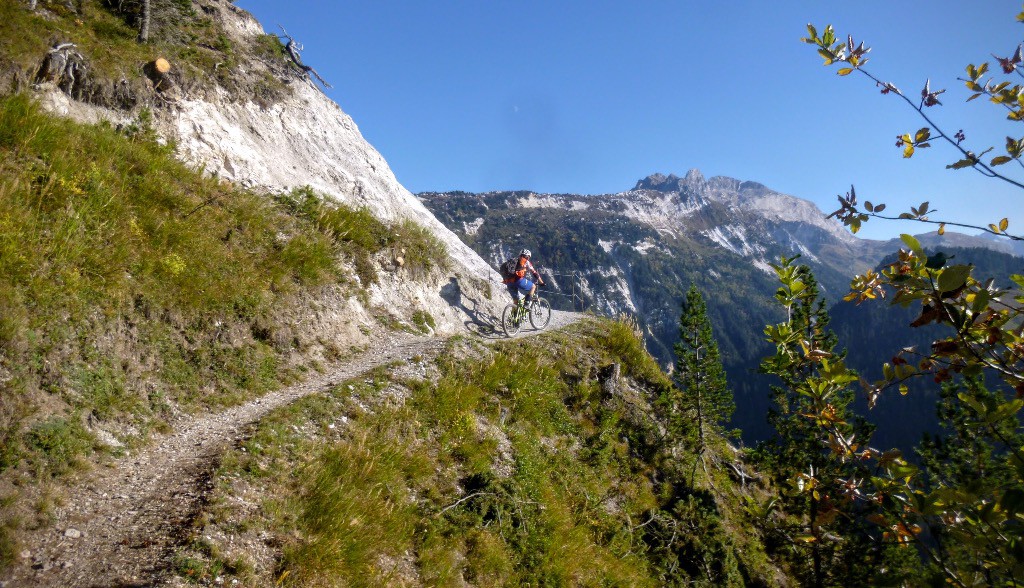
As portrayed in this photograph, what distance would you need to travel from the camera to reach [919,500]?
2.77 m

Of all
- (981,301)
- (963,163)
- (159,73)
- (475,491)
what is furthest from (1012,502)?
(159,73)

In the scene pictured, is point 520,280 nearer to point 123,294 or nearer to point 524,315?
point 524,315

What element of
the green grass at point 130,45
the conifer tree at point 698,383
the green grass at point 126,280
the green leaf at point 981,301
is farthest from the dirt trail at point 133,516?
the conifer tree at point 698,383

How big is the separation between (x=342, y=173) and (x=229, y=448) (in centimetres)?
1615

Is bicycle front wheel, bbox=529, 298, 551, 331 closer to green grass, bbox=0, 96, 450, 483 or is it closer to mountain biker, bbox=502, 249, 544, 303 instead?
mountain biker, bbox=502, 249, 544, 303

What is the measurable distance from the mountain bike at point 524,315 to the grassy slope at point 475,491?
99.3 inches

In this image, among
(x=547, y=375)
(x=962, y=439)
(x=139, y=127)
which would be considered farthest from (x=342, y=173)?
(x=962, y=439)

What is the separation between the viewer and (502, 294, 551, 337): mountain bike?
17.4 meters

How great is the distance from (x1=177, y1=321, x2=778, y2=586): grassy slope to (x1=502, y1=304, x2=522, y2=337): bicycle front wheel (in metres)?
2.40

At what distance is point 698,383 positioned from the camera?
16469mm

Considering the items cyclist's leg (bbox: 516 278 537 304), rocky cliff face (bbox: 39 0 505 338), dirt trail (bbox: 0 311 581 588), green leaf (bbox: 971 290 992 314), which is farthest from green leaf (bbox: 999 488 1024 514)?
cyclist's leg (bbox: 516 278 537 304)

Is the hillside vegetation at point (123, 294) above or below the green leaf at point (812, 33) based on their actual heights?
below

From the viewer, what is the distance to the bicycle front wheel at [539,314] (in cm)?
1899

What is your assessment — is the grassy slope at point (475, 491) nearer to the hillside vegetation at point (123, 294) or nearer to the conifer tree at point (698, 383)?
the conifer tree at point (698, 383)
